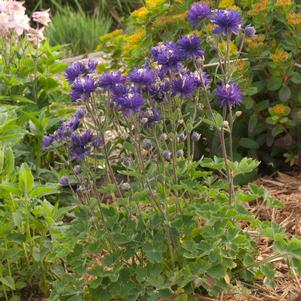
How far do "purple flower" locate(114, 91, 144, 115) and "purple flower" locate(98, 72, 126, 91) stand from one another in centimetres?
7

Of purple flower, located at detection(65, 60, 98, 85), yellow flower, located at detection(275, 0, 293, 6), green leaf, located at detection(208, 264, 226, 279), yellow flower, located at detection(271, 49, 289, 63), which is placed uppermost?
purple flower, located at detection(65, 60, 98, 85)

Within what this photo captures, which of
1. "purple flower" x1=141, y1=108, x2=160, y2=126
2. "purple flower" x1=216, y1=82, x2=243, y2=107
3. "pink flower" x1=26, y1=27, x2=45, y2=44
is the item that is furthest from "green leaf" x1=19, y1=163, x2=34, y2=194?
"pink flower" x1=26, y1=27, x2=45, y2=44

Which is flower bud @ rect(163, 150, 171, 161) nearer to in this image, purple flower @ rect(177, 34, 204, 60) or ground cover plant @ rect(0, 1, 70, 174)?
purple flower @ rect(177, 34, 204, 60)

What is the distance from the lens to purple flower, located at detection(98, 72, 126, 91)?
2.11m

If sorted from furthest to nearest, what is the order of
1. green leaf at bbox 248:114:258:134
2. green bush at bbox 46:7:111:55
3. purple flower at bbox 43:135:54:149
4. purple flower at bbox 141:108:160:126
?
green bush at bbox 46:7:111:55 < green leaf at bbox 248:114:258:134 < purple flower at bbox 43:135:54:149 < purple flower at bbox 141:108:160:126

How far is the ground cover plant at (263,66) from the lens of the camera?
331cm

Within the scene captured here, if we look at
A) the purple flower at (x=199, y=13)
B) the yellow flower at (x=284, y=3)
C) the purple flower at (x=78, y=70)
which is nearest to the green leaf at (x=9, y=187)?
the purple flower at (x=78, y=70)

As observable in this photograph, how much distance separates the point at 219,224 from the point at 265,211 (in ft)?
3.12

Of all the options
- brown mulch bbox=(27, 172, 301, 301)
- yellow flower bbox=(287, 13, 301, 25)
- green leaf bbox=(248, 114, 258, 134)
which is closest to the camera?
brown mulch bbox=(27, 172, 301, 301)

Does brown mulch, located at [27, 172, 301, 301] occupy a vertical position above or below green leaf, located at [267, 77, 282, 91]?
below

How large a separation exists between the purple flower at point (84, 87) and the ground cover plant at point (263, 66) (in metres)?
1.19

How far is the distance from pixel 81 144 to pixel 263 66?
1541 millimetres

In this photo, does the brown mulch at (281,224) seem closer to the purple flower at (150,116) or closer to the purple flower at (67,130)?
the purple flower at (150,116)

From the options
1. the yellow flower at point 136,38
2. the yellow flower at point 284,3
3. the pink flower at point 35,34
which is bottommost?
the yellow flower at point 136,38
